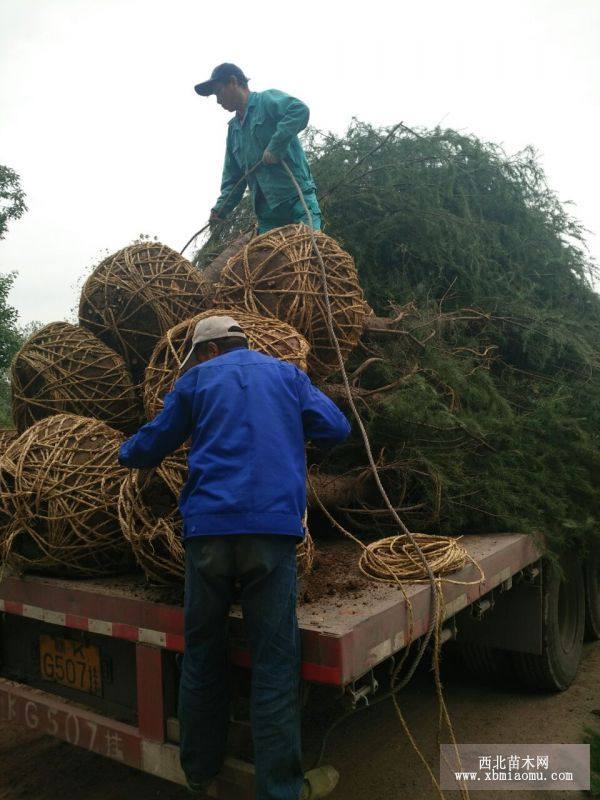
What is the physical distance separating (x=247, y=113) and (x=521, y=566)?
366cm

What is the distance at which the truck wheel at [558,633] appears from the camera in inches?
162

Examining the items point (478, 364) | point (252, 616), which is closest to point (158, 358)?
point (252, 616)

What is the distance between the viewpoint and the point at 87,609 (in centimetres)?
275

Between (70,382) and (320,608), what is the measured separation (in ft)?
6.33

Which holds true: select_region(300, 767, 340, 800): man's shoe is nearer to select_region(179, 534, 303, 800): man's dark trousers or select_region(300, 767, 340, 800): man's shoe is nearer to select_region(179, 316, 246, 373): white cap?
select_region(179, 534, 303, 800): man's dark trousers

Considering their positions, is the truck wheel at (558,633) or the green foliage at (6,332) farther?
the green foliage at (6,332)

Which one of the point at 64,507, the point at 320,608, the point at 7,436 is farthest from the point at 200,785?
the point at 7,436

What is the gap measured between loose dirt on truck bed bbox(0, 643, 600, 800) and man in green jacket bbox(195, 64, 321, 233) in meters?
3.19

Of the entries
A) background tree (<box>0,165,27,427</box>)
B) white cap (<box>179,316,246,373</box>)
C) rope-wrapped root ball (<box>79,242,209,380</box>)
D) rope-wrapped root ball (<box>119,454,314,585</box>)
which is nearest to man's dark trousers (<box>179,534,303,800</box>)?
rope-wrapped root ball (<box>119,454,314,585</box>)

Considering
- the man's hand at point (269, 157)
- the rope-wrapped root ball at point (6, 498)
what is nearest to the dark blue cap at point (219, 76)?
the man's hand at point (269, 157)

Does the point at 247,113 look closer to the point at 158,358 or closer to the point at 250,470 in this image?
the point at 158,358

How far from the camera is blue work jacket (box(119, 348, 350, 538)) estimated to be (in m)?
2.28

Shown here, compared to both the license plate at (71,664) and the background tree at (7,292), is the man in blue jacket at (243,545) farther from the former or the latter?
the background tree at (7,292)

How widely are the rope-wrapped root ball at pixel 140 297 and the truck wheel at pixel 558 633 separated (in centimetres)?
261
